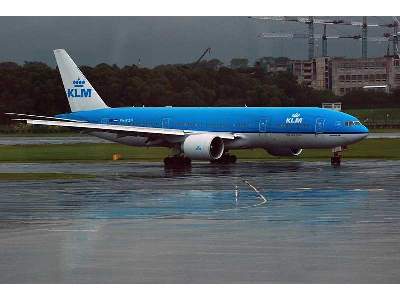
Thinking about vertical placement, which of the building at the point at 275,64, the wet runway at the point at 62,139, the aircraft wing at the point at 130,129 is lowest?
the wet runway at the point at 62,139

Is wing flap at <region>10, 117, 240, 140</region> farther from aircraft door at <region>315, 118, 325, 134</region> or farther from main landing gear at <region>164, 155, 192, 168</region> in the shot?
aircraft door at <region>315, 118, 325, 134</region>

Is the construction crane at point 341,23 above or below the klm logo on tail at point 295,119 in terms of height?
above

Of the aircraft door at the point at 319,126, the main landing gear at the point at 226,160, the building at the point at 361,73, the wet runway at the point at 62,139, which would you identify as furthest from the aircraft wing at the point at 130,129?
the building at the point at 361,73

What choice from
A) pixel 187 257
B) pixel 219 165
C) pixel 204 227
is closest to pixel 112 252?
pixel 187 257

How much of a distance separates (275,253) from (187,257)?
1982mm

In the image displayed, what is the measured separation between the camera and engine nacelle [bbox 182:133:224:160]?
60.2 meters

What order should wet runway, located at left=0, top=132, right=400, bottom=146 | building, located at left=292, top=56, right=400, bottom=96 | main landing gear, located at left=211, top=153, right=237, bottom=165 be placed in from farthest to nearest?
building, located at left=292, top=56, right=400, bottom=96 → wet runway, located at left=0, top=132, right=400, bottom=146 → main landing gear, located at left=211, top=153, right=237, bottom=165

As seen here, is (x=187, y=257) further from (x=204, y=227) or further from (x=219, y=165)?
(x=219, y=165)

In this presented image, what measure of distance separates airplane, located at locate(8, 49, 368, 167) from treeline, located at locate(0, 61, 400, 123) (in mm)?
28250

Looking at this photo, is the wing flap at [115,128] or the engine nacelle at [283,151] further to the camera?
the engine nacelle at [283,151]

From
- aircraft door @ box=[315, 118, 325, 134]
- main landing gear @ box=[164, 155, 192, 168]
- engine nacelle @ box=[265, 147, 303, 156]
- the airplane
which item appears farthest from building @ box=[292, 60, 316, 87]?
main landing gear @ box=[164, 155, 192, 168]

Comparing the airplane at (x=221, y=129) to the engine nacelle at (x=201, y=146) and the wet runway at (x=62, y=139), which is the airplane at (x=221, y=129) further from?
the wet runway at (x=62, y=139)

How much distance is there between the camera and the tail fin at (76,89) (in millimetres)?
73062

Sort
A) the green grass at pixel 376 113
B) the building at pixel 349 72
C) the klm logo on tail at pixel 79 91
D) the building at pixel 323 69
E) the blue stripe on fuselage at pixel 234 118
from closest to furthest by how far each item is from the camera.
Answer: the blue stripe on fuselage at pixel 234 118 < the klm logo on tail at pixel 79 91 < the green grass at pixel 376 113 < the building at pixel 349 72 < the building at pixel 323 69
